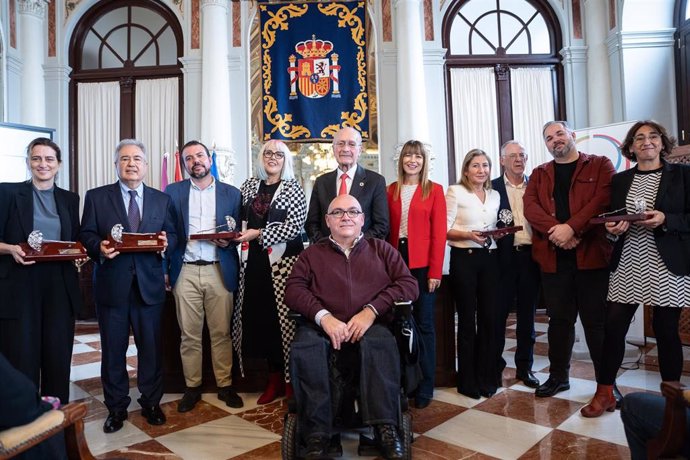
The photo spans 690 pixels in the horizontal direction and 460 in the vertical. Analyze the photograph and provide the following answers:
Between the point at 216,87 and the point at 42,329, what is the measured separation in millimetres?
4375

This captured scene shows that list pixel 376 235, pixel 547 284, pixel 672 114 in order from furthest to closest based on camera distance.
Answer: pixel 672 114
pixel 547 284
pixel 376 235

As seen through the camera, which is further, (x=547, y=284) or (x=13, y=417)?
(x=547, y=284)

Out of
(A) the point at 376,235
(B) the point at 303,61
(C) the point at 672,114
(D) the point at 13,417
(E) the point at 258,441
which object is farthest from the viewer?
(B) the point at 303,61

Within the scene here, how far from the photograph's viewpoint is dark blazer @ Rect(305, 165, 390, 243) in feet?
8.75

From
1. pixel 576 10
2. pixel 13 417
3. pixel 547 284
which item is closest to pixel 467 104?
pixel 576 10

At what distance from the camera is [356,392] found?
2.05m

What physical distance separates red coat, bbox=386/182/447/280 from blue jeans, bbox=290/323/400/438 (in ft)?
2.74

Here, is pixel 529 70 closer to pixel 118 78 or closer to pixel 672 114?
pixel 672 114

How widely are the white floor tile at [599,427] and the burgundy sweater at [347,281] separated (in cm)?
104

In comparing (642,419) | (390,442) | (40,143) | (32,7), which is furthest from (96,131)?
(642,419)

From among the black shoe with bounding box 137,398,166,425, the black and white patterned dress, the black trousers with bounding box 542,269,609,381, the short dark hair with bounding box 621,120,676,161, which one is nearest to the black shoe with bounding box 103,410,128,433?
the black shoe with bounding box 137,398,166,425

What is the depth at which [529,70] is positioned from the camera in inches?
267

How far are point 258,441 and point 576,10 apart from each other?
22.6 feet

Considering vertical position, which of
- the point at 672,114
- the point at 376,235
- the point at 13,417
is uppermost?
the point at 672,114
